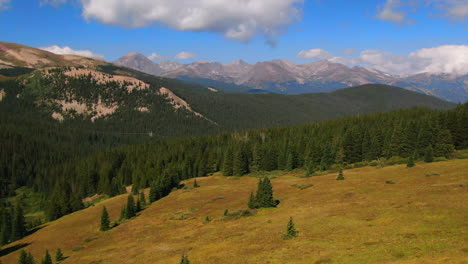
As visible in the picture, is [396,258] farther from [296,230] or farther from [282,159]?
[282,159]

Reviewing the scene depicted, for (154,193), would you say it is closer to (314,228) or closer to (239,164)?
(239,164)

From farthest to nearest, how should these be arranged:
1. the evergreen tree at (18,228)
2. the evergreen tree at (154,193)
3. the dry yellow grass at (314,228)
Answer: the evergreen tree at (154,193)
the evergreen tree at (18,228)
the dry yellow grass at (314,228)

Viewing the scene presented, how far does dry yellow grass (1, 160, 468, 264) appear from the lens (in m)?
32.8

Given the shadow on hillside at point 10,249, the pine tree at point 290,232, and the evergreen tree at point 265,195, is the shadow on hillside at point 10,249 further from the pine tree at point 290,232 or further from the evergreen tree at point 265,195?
the pine tree at point 290,232

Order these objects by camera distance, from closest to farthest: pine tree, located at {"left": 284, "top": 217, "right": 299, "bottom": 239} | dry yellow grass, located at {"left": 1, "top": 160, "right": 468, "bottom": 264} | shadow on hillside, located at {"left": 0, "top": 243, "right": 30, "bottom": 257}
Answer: dry yellow grass, located at {"left": 1, "top": 160, "right": 468, "bottom": 264}
pine tree, located at {"left": 284, "top": 217, "right": 299, "bottom": 239}
shadow on hillside, located at {"left": 0, "top": 243, "right": 30, "bottom": 257}

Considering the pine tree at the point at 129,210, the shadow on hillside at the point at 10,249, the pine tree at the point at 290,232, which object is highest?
the pine tree at the point at 290,232

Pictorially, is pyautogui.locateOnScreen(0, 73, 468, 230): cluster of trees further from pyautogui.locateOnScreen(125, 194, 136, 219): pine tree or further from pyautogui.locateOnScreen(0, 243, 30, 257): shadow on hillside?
pyautogui.locateOnScreen(0, 243, 30, 257): shadow on hillside

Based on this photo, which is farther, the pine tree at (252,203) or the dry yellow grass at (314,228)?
the pine tree at (252,203)

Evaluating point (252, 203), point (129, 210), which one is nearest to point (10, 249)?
point (129, 210)

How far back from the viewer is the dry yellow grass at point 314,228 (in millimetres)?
32822

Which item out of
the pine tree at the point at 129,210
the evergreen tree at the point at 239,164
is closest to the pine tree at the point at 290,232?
the pine tree at the point at 129,210

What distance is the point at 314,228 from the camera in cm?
4384

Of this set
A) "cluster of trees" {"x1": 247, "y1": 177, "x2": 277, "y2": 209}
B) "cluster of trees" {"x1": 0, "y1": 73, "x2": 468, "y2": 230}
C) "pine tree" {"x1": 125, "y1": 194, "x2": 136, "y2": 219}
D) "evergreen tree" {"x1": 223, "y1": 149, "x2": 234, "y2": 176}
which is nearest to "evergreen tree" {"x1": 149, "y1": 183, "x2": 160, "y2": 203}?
"cluster of trees" {"x1": 0, "y1": 73, "x2": 468, "y2": 230}

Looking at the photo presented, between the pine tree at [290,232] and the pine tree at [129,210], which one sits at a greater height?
the pine tree at [290,232]
